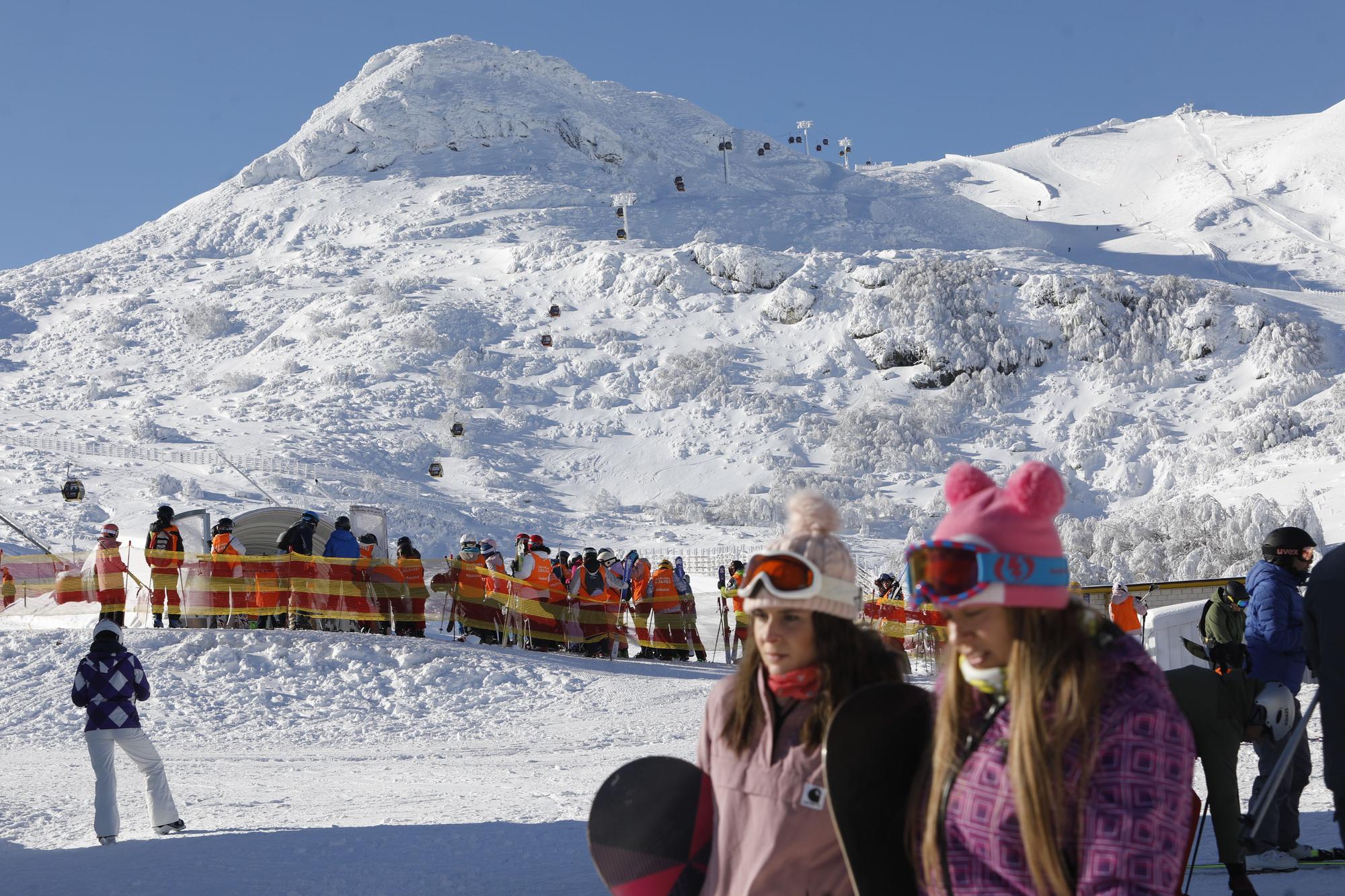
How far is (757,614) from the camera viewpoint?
294 centimetres

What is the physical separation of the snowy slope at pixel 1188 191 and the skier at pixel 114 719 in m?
67.2

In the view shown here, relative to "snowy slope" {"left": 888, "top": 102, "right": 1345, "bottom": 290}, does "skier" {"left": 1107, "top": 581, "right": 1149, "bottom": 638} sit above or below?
below

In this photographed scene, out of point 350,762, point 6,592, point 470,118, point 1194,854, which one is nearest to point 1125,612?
point 350,762

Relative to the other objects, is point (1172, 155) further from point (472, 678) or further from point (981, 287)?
point (472, 678)

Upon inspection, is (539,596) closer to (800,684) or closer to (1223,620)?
(1223,620)

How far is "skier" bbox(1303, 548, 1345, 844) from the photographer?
14.1ft

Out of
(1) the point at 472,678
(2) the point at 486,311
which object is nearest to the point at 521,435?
(2) the point at 486,311

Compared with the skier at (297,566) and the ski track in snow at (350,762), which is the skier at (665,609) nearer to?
the ski track in snow at (350,762)

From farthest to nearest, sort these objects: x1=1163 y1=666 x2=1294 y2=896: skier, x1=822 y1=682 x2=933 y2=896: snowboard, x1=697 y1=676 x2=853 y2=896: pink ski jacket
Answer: x1=1163 y1=666 x2=1294 y2=896: skier → x1=697 y1=676 x2=853 y2=896: pink ski jacket → x1=822 y1=682 x2=933 y2=896: snowboard

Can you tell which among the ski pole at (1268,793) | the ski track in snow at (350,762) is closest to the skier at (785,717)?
the ski pole at (1268,793)

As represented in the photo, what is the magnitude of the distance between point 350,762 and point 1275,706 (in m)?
7.92

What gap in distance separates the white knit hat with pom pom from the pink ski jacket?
0.21 metres

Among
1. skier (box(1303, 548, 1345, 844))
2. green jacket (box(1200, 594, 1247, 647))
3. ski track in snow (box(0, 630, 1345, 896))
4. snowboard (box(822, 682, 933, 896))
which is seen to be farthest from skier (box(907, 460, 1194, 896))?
green jacket (box(1200, 594, 1247, 647))

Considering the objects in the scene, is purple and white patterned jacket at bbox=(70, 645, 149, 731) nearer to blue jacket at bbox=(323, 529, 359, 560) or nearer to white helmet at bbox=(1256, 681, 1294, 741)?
white helmet at bbox=(1256, 681, 1294, 741)
